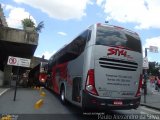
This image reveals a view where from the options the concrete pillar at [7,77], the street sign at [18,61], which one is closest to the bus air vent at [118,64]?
the street sign at [18,61]

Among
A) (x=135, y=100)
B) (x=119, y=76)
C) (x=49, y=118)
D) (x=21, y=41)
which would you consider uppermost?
(x=21, y=41)

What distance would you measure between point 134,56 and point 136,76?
80 centimetres

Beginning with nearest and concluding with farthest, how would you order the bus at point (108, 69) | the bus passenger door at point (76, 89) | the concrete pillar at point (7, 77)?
the bus at point (108, 69) → the bus passenger door at point (76, 89) → the concrete pillar at point (7, 77)

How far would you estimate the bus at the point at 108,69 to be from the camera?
11406 millimetres

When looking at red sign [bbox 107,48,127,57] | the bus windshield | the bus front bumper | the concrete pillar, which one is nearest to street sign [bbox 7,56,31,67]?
the bus windshield

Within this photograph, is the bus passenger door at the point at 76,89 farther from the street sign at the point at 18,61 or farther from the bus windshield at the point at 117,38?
the street sign at the point at 18,61

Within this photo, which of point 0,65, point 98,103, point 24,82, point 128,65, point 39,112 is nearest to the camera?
point 98,103

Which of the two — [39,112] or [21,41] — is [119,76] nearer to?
[39,112]

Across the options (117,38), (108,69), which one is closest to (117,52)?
(117,38)

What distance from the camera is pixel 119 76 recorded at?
11.8m

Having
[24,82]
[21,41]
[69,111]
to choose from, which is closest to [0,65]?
[24,82]

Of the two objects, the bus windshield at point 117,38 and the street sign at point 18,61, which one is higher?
the bus windshield at point 117,38

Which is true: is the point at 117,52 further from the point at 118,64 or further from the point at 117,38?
the point at 117,38

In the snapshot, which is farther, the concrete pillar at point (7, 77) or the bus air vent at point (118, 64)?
the concrete pillar at point (7, 77)
